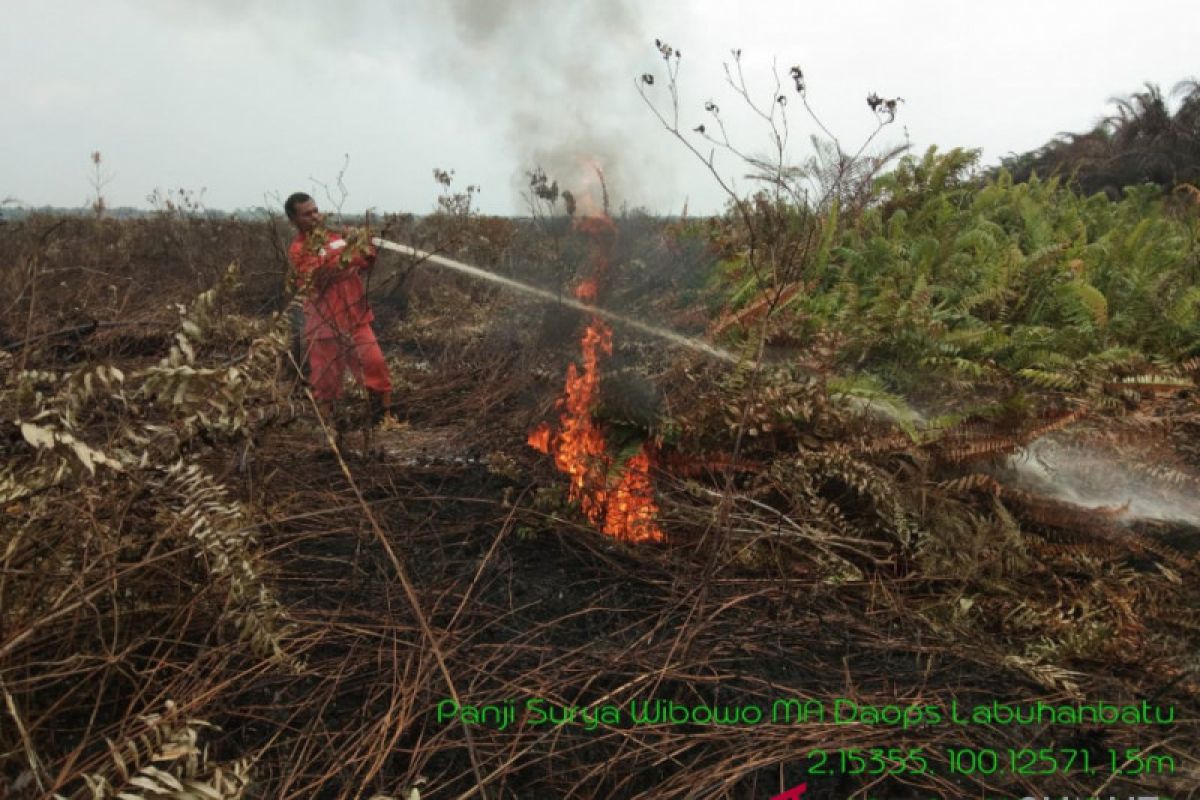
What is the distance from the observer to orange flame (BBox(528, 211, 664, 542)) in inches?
123

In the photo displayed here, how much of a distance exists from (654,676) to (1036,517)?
6.87ft

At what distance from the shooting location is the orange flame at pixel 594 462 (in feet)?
10.3

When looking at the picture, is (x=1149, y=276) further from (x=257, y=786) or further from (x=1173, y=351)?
(x=257, y=786)

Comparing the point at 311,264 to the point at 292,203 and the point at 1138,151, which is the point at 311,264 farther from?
the point at 1138,151

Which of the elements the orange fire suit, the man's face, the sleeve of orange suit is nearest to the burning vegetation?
the sleeve of orange suit

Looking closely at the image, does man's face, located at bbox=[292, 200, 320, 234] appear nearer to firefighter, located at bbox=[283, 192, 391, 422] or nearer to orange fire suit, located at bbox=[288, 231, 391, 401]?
firefighter, located at bbox=[283, 192, 391, 422]

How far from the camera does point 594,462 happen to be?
3289 millimetres

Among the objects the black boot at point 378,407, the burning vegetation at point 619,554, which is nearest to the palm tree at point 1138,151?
the burning vegetation at point 619,554

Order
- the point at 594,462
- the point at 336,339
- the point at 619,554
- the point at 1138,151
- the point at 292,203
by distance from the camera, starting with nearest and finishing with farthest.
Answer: the point at 619,554 → the point at 594,462 → the point at 336,339 → the point at 292,203 → the point at 1138,151

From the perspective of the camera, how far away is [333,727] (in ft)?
6.53

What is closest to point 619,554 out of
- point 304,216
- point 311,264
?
point 311,264

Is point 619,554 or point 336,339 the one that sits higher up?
point 336,339

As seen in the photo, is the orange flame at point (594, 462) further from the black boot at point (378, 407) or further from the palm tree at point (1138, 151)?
the palm tree at point (1138, 151)

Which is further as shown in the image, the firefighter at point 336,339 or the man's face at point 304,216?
the man's face at point 304,216
